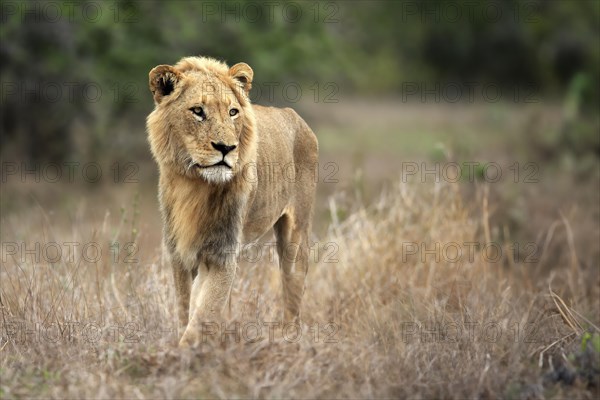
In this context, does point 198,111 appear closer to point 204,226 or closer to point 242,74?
point 242,74

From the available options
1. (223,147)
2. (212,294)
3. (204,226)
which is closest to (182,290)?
(212,294)

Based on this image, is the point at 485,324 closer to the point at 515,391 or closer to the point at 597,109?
the point at 515,391

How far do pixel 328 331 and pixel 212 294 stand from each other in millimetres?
1014

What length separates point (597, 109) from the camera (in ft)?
74.6

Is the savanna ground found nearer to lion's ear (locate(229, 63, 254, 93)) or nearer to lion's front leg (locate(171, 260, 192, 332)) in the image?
lion's front leg (locate(171, 260, 192, 332))

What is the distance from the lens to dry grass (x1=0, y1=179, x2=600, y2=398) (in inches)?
217

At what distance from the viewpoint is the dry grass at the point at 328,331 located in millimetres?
5520

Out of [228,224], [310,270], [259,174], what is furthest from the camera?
[310,270]

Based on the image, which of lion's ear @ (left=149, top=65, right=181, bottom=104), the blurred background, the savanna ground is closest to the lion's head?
lion's ear @ (left=149, top=65, right=181, bottom=104)

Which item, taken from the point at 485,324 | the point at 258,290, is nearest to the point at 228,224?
the point at 258,290

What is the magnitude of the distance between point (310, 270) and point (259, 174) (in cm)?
211

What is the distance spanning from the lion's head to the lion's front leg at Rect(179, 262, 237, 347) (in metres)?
0.62

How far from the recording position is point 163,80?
20.7ft

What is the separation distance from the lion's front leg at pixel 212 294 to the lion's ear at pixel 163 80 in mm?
1203
